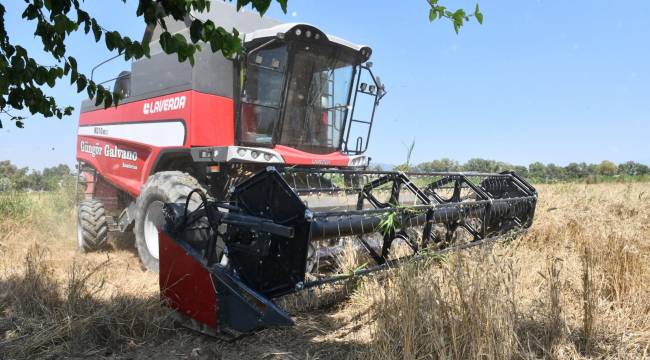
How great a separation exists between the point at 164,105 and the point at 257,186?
2.66m

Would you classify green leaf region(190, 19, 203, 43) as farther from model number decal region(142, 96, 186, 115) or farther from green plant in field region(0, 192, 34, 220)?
green plant in field region(0, 192, 34, 220)

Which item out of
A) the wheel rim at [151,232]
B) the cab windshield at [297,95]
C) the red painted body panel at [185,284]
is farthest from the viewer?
the cab windshield at [297,95]

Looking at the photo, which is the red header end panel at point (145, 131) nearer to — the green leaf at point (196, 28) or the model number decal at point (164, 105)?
the model number decal at point (164, 105)

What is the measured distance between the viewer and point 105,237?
5605 mm

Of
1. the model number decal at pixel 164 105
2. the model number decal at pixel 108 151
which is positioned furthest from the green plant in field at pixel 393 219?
the model number decal at pixel 108 151

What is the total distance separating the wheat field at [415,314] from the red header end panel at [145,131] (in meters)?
1.38

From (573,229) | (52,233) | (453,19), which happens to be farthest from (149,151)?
(573,229)

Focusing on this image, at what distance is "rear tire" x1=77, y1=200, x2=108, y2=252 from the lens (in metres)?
5.48

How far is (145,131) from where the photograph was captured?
513 cm

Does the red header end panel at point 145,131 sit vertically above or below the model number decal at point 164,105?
below

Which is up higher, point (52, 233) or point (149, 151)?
point (149, 151)

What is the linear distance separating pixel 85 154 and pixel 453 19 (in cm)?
634

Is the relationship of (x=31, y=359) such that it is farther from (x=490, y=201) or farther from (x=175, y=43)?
(x=490, y=201)

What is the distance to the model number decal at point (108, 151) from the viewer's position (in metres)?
5.52
